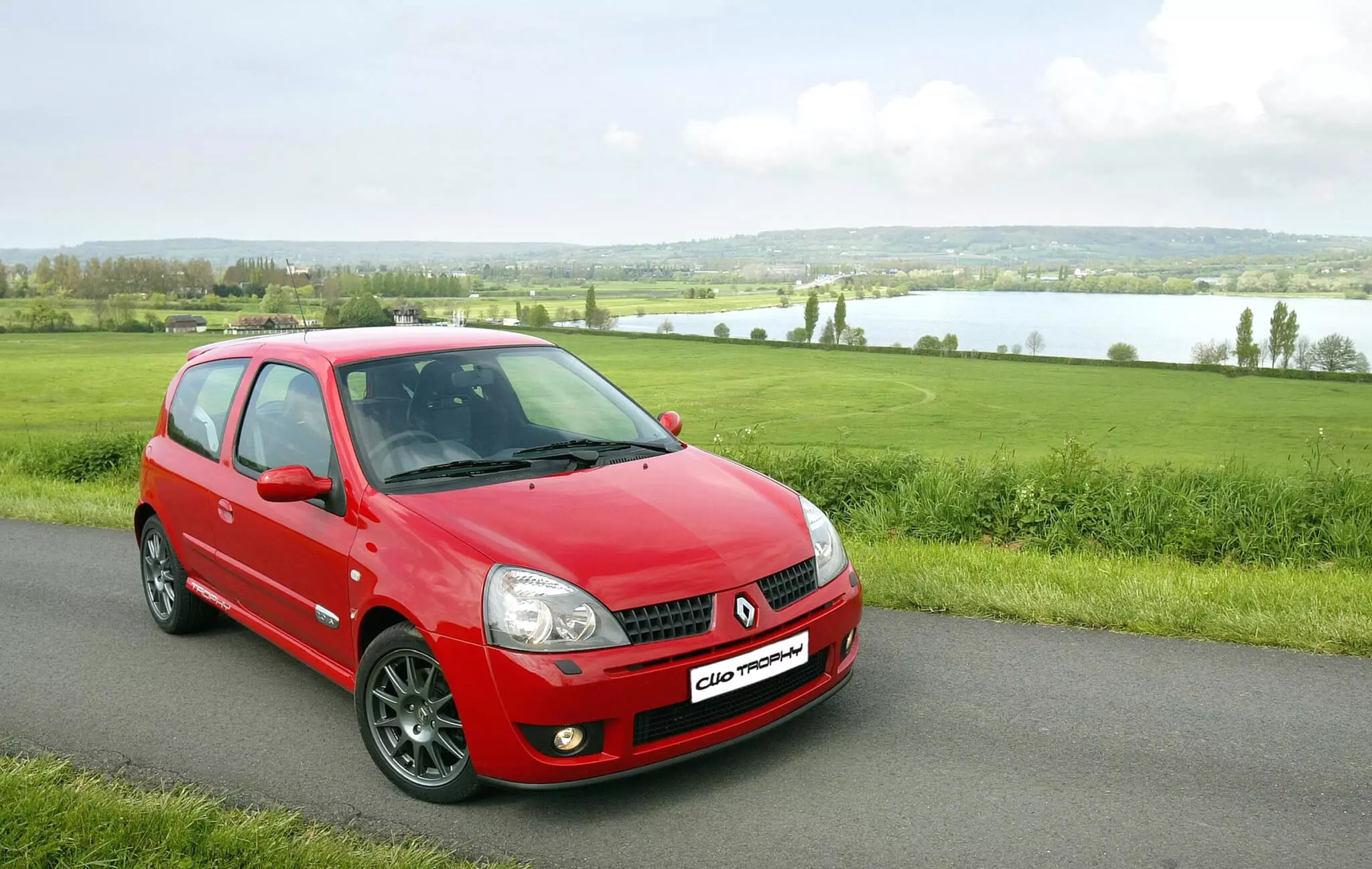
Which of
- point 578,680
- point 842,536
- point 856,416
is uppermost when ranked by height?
point 578,680

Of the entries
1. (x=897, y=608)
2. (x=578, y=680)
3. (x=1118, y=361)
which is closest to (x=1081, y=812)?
(x=578, y=680)

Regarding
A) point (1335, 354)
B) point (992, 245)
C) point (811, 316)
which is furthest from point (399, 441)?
point (992, 245)

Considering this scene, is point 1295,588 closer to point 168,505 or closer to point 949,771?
point 949,771

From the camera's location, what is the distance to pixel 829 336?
80688 millimetres

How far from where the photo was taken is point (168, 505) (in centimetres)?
568

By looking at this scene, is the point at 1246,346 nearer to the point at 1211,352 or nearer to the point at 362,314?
the point at 1211,352

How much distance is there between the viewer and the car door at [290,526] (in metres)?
4.18

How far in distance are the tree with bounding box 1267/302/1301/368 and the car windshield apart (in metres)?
60.6

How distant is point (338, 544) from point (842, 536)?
477cm

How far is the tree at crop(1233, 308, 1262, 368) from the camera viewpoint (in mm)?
58469

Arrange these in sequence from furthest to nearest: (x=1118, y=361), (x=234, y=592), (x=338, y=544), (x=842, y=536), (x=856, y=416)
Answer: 1. (x=1118, y=361)
2. (x=856, y=416)
3. (x=842, y=536)
4. (x=234, y=592)
5. (x=338, y=544)

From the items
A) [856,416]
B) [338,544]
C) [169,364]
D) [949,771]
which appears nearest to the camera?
[949,771]

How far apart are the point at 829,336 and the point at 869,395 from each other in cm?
2036

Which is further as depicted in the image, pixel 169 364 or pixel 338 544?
pixel 169 364
